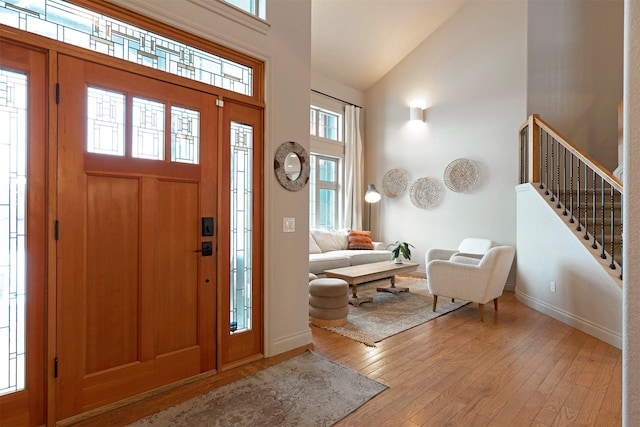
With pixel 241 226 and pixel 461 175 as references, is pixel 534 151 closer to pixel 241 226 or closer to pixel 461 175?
pixel 461 175

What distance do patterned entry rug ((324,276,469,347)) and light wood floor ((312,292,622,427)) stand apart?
144 millimetres

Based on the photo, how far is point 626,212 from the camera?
2.47 feet

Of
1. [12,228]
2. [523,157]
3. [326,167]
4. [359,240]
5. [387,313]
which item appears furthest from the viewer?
[326,167]

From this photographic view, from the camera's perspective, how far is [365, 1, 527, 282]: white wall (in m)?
5.59

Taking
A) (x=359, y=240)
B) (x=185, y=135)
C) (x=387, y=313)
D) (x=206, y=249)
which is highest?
(x=185, y=135)

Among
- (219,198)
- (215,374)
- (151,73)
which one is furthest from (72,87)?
(215,374)

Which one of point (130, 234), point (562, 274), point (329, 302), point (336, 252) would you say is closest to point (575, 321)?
point (562, 274)

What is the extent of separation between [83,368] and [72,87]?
1.65 metres

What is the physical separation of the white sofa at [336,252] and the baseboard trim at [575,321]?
7.81 ft

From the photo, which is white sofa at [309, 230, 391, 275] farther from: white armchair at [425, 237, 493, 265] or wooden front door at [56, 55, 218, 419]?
wooden front door at [56, 55, 218, 419]

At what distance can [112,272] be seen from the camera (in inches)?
84.9

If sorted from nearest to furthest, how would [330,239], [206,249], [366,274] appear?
1. [206,249]
2. [366,274]
3. [330,239]

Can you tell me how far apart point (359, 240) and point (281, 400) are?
4.54 metres

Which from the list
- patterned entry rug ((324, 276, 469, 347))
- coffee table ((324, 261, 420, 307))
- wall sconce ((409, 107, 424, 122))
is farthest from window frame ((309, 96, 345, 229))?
coffee table ((324, 261, 420, 307))
